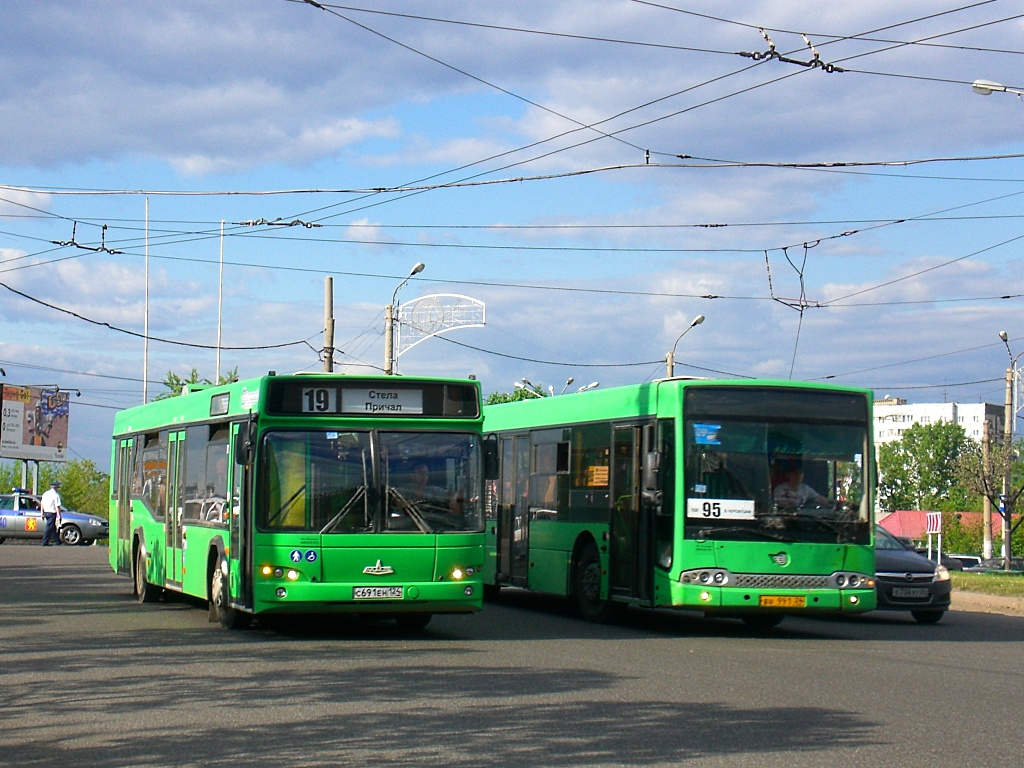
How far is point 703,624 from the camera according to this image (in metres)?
19.3

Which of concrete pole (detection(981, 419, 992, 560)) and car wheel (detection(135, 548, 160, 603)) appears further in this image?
concrete pole (detection(981, 419, 992, 560))


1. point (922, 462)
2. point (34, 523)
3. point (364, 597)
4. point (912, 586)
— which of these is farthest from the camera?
point (922, 462)

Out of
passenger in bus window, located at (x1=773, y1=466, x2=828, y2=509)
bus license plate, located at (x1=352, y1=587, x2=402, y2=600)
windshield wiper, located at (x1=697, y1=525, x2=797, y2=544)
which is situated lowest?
bus license plate, located at (x1=352, y1=587, x2=402, y2=600)

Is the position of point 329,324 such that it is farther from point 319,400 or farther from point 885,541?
point 319,400

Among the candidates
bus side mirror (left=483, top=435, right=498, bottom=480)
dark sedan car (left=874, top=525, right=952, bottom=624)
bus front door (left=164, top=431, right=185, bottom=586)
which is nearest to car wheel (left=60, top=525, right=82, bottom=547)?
bus front door (left=164, top=431, right=185, bottom=586)

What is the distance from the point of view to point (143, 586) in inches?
797

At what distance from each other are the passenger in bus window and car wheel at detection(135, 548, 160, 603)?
8837 millimetres

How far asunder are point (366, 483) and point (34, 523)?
3495 centimetres

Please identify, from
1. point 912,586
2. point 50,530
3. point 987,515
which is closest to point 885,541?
point 912,586

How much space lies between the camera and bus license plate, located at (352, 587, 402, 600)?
1472 centimetres

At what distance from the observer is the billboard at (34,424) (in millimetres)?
74688

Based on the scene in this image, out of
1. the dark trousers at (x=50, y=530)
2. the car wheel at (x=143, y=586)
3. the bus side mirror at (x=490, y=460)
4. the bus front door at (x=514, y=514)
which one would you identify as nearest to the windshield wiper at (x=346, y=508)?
the bus side mirror at (x=490, y=460)

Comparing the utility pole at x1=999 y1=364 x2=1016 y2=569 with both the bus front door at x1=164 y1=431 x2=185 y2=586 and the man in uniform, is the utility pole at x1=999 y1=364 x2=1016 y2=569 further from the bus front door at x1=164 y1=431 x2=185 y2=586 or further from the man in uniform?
the bus front door at x1=164 y1=431 x2=185 y2=586

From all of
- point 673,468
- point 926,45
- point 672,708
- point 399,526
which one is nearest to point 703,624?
point 673,468
